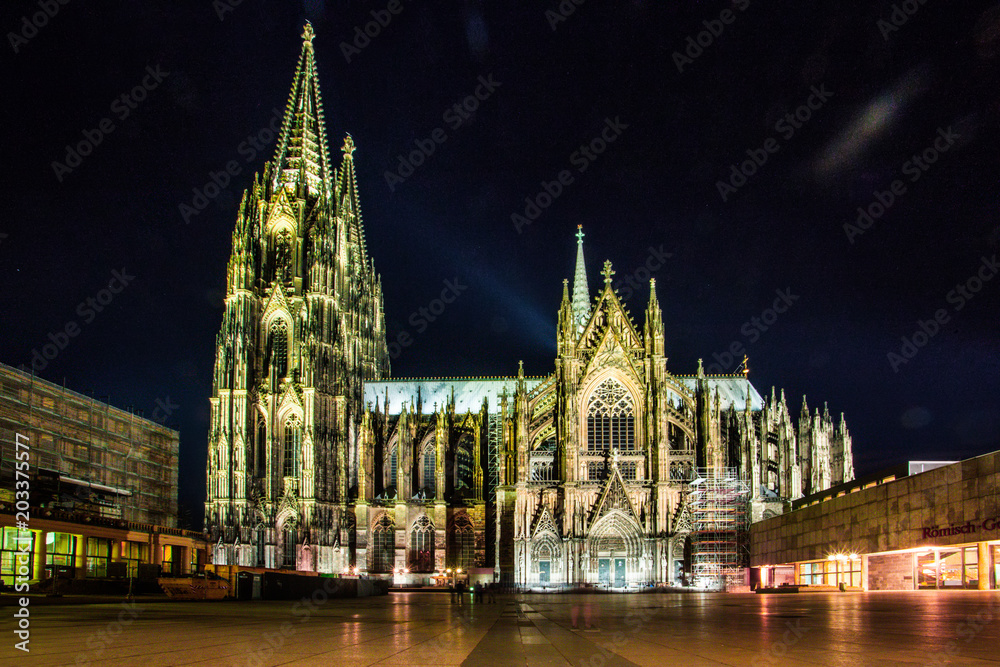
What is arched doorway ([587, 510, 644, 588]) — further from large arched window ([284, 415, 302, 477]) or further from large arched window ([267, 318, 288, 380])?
large arched window ([267, 318, 288, 380])

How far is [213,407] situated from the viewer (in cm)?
7400

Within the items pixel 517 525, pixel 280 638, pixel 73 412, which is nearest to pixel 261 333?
pixel 73 412

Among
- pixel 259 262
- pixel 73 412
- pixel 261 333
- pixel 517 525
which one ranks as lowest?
pixel 517 525

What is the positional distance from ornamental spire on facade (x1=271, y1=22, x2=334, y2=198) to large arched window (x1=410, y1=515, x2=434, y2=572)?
28.6m

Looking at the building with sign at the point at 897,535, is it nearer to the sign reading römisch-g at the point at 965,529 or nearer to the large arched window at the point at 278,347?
the sign reading römisch-g at the point at 965,529

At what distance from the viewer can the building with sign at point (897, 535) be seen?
3812 cm

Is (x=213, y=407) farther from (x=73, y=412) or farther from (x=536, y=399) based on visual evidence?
(x=536, y=399)

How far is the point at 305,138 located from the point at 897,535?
→ 192 ft

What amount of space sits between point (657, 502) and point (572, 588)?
8099 mm

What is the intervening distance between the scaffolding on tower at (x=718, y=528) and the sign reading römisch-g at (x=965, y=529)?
69.9 ft

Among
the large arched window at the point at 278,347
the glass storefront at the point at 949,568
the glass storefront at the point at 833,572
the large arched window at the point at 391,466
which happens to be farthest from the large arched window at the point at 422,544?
the glass storefront at the point at 949,568

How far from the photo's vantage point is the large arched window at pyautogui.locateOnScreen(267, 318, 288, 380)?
243ft

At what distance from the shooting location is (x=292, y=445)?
73.0 metres

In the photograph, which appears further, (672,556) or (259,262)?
(259,262)
